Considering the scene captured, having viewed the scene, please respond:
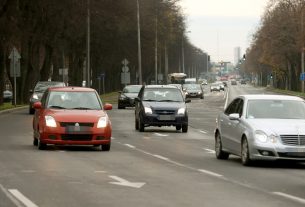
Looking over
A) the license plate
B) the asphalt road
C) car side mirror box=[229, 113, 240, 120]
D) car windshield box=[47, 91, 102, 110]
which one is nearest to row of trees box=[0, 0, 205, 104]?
the license plate

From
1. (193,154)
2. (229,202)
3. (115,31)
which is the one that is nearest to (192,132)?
(193,154)

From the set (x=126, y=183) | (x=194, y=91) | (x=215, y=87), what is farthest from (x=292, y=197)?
(x=215, y=87)

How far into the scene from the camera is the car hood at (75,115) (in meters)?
22.0

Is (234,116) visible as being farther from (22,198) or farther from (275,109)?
(22,198)

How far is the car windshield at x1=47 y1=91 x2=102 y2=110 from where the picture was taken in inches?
911

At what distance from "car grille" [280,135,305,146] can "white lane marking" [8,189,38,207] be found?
248 inches

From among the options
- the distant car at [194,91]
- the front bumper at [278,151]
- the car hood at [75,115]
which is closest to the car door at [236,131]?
→ the front bumper at [278,151]

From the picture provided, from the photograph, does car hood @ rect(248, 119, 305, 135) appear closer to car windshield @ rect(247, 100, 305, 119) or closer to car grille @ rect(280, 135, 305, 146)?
car grille @ rect(280, 135, 305, 146)

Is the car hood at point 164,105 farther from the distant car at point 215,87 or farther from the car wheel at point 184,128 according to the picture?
the distant car at point 215,87

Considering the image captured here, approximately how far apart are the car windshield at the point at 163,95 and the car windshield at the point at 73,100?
9363 mm

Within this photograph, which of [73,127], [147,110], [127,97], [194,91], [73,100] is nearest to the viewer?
[73,127]

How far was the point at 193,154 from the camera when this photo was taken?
2191cm

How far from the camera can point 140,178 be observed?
607 inches

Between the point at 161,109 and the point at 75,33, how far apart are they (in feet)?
133
